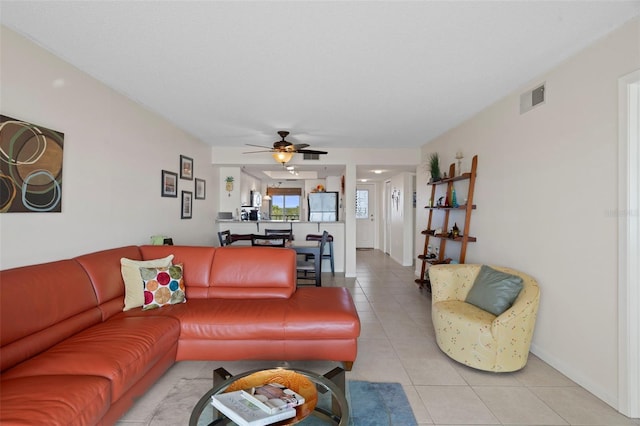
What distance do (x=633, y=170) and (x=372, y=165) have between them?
3.94m

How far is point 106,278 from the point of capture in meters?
2.24

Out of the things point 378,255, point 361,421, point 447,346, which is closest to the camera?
point 361,421

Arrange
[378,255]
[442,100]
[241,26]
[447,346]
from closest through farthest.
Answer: [241,26]
[447,346]
[442,100]
[378,255]

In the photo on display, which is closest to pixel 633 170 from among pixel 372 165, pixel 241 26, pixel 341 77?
pixel 341 77

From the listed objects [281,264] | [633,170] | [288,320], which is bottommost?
[288,320]

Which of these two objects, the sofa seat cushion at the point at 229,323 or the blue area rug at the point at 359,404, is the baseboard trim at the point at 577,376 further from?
the sofa seat cushion at the point at 229,323

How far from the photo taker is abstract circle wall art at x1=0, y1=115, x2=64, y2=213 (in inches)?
75.0

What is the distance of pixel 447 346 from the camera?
2.44 metres

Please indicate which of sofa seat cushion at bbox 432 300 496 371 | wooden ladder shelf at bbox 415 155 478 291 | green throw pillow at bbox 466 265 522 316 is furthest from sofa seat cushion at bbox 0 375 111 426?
wooden ladder shelf at bbox 415 155 478 291

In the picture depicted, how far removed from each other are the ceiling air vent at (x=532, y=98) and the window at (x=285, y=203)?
27.7ft

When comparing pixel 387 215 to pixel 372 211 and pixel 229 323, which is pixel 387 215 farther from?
pixel 229 323

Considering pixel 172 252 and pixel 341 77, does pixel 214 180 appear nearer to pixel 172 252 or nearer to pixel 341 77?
pixel 172 252

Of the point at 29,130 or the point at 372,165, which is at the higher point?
the point at 372,165

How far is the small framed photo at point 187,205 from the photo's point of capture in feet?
14.2
